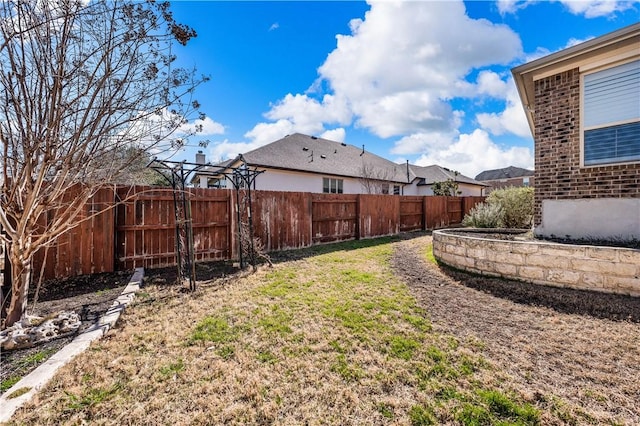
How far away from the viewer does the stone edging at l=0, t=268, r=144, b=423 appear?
1.86 metres

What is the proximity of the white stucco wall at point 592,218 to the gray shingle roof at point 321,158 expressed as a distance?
11457mm

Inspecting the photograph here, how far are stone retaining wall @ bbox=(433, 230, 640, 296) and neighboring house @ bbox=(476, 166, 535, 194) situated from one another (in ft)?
132

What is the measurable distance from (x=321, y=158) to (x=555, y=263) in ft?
50.8

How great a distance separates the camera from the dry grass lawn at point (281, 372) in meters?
1.86

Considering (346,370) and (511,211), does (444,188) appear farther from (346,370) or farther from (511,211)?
(346,370)

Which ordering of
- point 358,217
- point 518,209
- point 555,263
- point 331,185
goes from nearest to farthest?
1. point 555,263
2. point 518,209
3. point 358,217
4. point 331,185

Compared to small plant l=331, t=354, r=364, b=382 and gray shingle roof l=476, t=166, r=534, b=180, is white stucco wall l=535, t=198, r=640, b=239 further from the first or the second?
gray shingle roof l=476, t=166, r=534, b=180

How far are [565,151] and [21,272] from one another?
29.1 feet

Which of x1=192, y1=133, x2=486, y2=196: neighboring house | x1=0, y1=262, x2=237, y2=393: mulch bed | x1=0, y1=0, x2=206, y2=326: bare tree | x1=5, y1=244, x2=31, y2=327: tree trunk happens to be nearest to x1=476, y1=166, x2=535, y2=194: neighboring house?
x1=192, y1=133, x2=486, y2=196: neighboring house

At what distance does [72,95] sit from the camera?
3.05 m

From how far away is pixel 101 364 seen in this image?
7.98 feet

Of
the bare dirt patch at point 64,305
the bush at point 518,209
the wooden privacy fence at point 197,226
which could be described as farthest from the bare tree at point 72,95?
the bush at point 518,209

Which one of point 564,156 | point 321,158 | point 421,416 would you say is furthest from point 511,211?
point 321,158

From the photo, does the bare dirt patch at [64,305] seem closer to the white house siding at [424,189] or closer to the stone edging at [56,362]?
the stone edging at [56,362]
